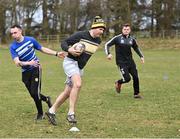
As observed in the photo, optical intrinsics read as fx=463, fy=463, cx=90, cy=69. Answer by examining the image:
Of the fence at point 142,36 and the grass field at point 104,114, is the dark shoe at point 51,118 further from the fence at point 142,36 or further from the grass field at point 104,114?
the fence at point 142,36

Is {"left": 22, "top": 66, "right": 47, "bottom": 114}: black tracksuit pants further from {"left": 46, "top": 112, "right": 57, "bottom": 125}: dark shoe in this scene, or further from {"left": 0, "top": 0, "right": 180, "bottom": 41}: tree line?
{"left": 0, "top": 0, "right": 180, "bottom": 41}: tree line

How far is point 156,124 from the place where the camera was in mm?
8695

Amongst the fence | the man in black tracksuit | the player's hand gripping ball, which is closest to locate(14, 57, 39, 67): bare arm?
the player's hand gripping ball

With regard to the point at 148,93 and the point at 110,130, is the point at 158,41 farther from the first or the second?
the point at 110,130

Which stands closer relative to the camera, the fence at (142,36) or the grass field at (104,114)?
the grass field at (104,114)

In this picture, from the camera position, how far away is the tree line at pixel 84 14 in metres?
62.8

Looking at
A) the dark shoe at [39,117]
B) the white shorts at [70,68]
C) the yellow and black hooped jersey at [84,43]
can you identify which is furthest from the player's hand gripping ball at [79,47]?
the dark shoe at [39,117]

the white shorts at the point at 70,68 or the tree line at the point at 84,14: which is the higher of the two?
the white shorts at the point at 70,68

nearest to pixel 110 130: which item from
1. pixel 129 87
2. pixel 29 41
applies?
pixel 29 41

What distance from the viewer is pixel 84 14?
67.2 meters

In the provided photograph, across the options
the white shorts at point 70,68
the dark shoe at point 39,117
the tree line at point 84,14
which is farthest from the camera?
the tree line at point 84,14

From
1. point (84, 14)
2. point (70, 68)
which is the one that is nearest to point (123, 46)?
point (70, 68)

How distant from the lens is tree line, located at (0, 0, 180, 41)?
6281 cm

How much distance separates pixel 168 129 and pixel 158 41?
4744cm
